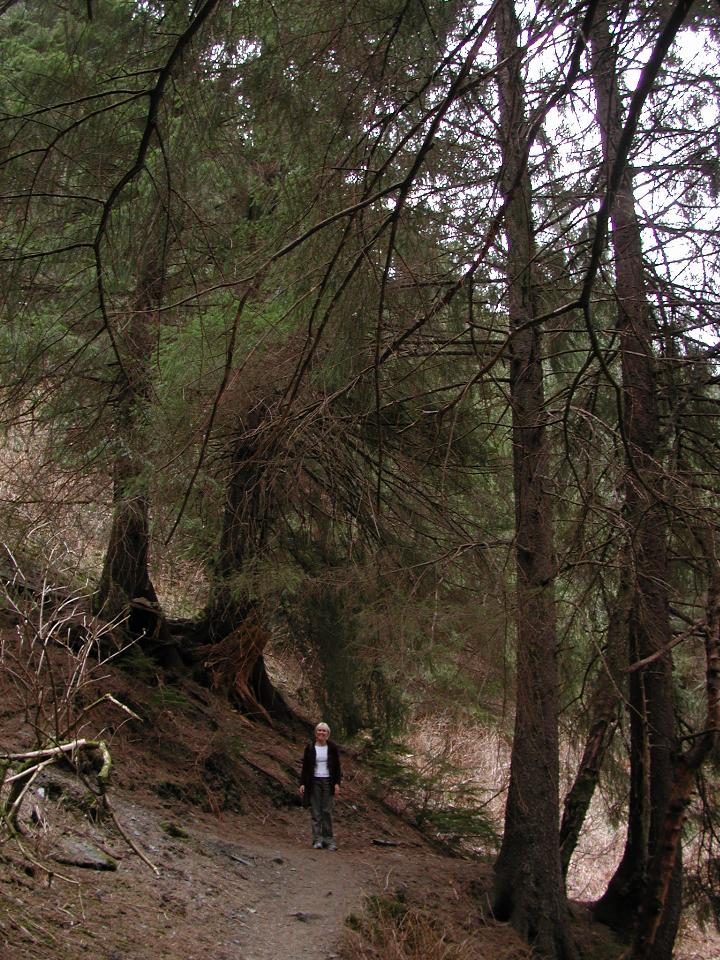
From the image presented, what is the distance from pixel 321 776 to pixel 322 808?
0.43 metres

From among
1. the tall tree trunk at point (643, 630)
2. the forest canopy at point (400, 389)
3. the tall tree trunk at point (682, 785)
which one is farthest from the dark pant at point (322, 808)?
the tall tree trunk at point (682, 785)

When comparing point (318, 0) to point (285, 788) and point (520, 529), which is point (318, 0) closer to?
point (520, 529)

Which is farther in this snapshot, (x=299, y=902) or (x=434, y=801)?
(x=434, y=801)

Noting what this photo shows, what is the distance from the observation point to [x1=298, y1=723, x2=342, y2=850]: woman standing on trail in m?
9.80

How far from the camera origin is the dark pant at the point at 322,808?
9844mm

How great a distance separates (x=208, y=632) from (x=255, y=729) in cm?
155

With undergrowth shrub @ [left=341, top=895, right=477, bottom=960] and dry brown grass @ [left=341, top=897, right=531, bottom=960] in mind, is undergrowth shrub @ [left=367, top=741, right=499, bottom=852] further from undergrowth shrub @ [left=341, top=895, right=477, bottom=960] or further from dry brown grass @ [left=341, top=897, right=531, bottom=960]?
undergrowth shrub @ [left=341, top=895, right=477, bottom=960]

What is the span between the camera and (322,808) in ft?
32.6

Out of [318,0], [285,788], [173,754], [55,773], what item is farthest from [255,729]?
[318,0]

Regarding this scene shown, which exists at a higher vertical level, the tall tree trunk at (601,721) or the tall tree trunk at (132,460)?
the tall tree trunk at (132,460)

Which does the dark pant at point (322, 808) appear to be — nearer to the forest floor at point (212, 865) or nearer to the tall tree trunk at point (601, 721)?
the forest floor at point (212, 865)

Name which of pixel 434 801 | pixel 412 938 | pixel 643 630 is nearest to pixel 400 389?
pixel 643 630

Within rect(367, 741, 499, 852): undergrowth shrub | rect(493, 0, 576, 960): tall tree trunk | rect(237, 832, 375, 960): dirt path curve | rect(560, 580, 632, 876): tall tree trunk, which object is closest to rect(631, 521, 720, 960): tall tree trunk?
rect(493, 0, 576, 960): tall tree trunk

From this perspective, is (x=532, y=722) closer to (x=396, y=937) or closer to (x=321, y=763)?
(x=396, y=937)
